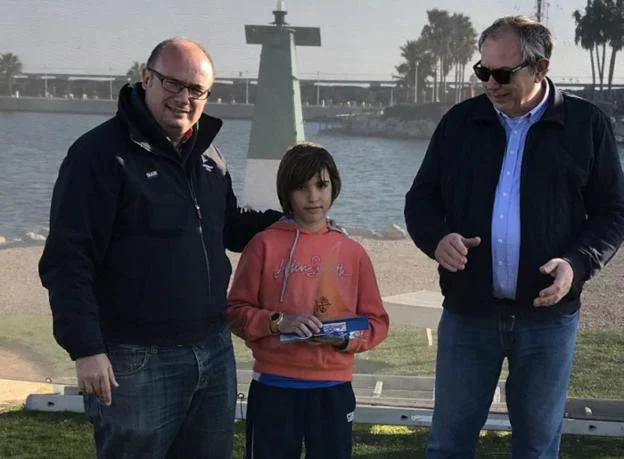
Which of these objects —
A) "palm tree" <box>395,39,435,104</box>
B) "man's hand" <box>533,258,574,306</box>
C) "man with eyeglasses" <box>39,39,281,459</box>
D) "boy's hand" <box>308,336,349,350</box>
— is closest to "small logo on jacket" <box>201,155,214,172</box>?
"man with eyeglasses" <box>39,39,281,459</box>

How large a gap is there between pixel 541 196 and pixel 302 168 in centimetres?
62

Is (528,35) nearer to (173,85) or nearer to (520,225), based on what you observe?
(520,225)

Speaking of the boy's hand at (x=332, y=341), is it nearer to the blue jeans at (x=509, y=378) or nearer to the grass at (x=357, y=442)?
the blue jeans at (x=509, y=378)

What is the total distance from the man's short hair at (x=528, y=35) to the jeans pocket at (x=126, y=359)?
116cm

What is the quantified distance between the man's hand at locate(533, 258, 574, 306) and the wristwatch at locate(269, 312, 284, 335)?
645 millimetres

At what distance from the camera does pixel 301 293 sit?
2.37m

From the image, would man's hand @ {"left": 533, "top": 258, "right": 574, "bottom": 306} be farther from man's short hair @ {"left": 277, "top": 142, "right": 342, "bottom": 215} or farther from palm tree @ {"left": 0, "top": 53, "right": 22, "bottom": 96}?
palm tree @ {"left": 0, "top": 53, "right": 22, "bottom": 96}

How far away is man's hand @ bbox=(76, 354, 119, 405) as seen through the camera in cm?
199

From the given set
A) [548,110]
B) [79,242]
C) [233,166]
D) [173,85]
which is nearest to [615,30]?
[233,166]

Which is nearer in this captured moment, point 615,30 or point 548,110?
point 548,110

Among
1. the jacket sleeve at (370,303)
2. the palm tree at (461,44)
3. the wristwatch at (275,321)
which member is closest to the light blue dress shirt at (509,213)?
the jacket sleeve at (370,303)

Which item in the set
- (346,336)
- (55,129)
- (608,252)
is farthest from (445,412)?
(55,129)

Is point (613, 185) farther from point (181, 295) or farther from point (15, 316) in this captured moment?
point (15, 316)

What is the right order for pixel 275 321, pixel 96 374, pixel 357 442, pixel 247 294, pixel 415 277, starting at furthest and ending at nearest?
1. pixel 415 277
2. pixel 357 442
3. pixel 247 294
4. pixel 275 321
5. pixel 96 374
